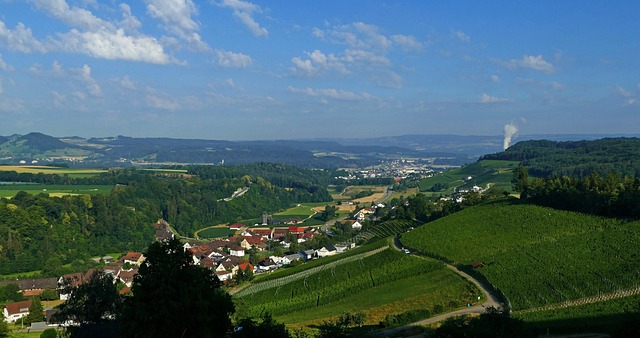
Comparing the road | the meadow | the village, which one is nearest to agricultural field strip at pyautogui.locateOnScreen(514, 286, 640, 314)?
the meadow

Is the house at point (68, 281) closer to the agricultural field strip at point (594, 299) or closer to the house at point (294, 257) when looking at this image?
the house at point (294, 257)

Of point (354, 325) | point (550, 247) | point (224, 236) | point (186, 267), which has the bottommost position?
point (224, 236)

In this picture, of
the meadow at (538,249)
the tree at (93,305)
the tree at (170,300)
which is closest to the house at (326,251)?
the meadow at (538,249)

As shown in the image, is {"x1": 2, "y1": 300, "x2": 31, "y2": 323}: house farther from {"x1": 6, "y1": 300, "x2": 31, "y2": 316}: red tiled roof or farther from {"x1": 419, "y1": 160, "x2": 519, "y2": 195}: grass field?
{"x1": 419, "y1": 160, "x2": 519, "y2": 195}: grass field

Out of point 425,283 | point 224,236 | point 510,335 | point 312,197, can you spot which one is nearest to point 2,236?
point 224,236

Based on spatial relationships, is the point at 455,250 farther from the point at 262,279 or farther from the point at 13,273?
the point at 13,273

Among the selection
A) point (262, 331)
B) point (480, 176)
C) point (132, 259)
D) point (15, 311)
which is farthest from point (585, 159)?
point (262, 331)

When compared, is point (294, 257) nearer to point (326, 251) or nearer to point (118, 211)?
point (326, 251)
